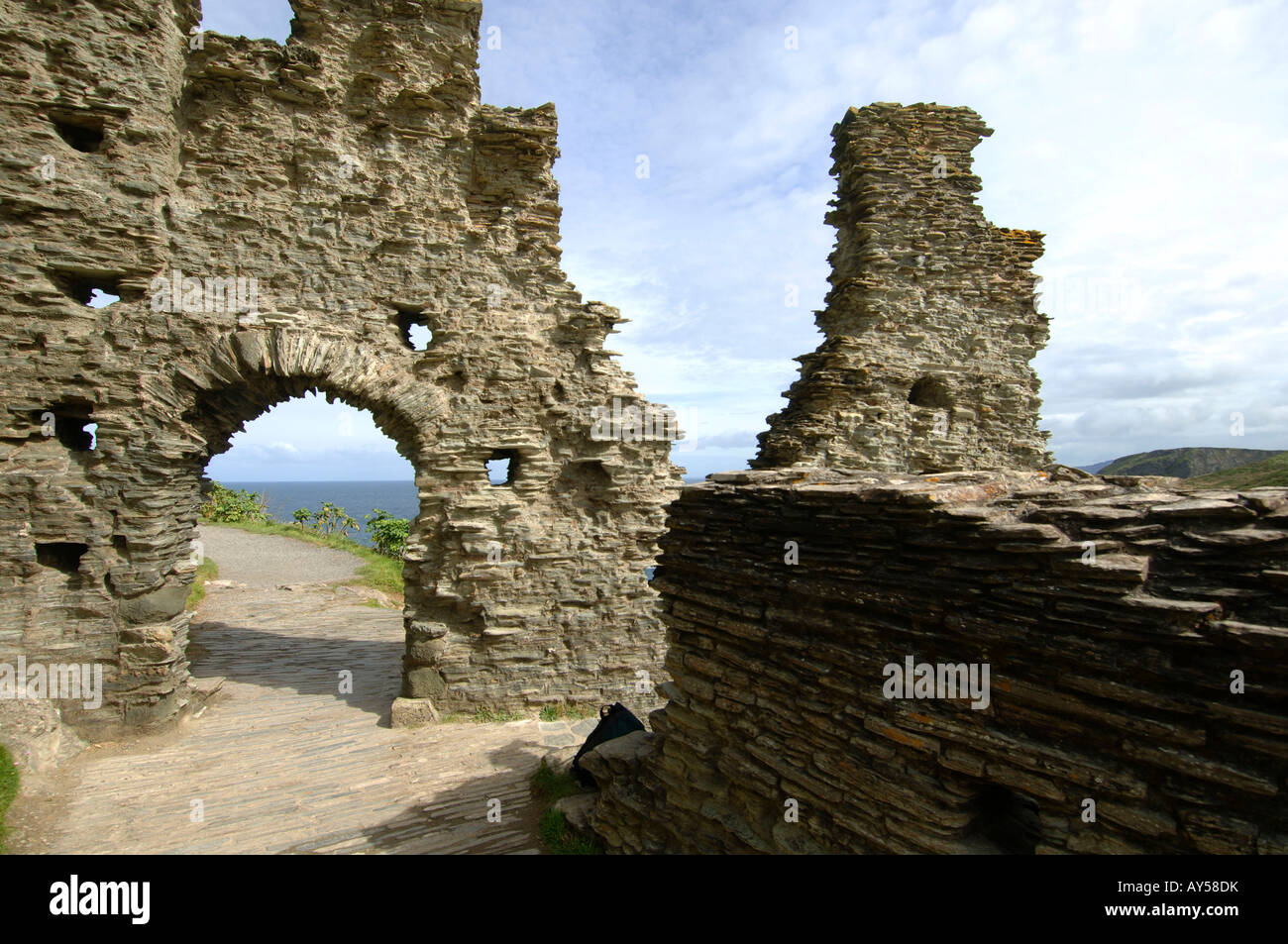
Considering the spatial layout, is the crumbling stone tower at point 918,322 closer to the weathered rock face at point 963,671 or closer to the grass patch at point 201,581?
the weathered rock face at point 963,671

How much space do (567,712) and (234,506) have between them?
27.0 meters

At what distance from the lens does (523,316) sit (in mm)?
9125

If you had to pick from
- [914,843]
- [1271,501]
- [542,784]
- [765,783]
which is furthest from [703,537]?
[542,784]

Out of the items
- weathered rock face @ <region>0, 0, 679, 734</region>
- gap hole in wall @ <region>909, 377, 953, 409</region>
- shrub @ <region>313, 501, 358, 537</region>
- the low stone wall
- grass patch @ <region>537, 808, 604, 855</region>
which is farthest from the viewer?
shrub @ <region>313, 501, 358, 537</region>

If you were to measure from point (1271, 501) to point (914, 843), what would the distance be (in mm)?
2540

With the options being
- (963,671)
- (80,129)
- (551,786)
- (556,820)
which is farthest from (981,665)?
(80,129)

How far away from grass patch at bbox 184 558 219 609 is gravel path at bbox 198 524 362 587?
13.7 inches

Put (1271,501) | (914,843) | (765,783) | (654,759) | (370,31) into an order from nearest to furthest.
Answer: (1271,501) → (914,843) → (765,783) → (654,759) → (370,31)

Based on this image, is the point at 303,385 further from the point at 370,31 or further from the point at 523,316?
the point at 370,31

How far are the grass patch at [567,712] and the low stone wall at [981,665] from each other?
4.14 meters

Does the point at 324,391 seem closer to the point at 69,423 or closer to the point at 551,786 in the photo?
the point at 69,423

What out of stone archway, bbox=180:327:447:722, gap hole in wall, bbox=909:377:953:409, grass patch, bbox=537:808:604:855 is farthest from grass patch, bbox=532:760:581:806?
gap hole in wall, bbox=909:377:953:409

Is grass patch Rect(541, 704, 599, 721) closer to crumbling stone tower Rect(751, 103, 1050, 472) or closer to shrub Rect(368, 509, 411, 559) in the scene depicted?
crumbling stone tower Rect(751, 103, 1050, 472)

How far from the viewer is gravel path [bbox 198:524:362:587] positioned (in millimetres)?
17156
